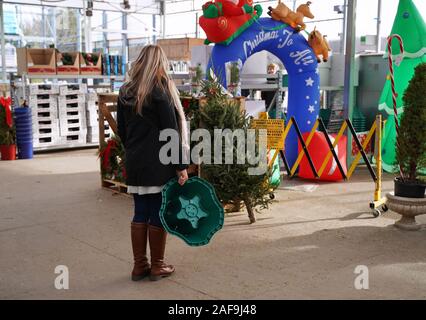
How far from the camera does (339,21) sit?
613 inches

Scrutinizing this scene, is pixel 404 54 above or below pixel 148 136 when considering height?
above

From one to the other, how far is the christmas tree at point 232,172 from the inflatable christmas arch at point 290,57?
106 inches

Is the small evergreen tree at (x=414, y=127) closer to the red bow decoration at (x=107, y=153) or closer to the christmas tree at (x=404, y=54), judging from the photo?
the christmas tree at (x=404, y=54)

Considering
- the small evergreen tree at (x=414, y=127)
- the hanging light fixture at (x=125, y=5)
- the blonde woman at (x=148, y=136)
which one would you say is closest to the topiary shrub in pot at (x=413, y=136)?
the small evergreen tree at (x=414, y=127)

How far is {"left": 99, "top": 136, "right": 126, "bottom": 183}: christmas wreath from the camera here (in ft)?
23.3

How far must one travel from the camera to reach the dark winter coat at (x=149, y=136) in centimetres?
374

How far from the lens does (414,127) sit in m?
5.21

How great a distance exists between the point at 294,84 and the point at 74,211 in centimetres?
444

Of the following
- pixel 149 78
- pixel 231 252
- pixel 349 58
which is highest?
pixel 349 58

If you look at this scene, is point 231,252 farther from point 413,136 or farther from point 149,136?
point 413,136

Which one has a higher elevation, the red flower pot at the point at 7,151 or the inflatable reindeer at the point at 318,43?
the inflatable reindeer at the point at 318,43

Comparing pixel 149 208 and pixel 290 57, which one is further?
pixel 290 57

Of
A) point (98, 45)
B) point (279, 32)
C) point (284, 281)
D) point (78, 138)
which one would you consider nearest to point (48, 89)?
point (78, 138)

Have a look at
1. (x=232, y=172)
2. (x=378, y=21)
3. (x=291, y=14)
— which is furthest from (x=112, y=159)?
(x=378, y=21)
